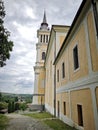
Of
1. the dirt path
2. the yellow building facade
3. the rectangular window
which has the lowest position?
the dirt path

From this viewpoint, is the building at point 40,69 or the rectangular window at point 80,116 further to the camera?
the building at point 40,69

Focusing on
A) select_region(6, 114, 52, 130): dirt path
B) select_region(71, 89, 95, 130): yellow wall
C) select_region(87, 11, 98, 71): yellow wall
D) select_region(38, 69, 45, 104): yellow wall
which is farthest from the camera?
select_region(38, 69, 45, 104): yellow wall

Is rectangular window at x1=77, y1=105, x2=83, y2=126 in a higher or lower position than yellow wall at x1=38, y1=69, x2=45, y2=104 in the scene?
lower

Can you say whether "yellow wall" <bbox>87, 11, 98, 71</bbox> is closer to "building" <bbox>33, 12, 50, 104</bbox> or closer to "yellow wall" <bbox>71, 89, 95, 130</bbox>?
"yellow wall" <bbox>71, 89, 95, 130</bbox>

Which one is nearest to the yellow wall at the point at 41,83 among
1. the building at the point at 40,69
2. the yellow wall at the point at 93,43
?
the building at the point at 40,69

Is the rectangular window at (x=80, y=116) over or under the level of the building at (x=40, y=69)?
under

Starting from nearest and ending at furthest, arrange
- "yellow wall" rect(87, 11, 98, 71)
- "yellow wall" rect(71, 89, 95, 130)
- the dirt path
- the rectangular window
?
"yellow wall" rect(87, 11, 98, 71), "yellow wall" rect(71, 89, 95, 130), the rectangular window, the dirt path

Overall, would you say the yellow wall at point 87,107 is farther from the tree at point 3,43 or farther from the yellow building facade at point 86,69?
the tree at point 3,43

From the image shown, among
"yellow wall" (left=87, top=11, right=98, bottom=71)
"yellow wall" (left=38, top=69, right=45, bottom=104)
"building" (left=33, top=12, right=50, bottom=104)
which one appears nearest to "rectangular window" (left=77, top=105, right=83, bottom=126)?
"yellow wall" (left=87, top=11, right=98, bottom=71)

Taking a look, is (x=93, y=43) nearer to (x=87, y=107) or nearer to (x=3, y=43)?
(x=87, y=107)

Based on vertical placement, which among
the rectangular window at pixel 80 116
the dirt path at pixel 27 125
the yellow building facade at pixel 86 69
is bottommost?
the dirt path at pixel 27 125

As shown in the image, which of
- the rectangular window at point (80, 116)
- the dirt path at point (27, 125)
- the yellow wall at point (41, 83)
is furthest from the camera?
the yellow wall at point (41, 83)

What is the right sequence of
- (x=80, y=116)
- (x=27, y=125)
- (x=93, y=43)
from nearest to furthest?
1. (x=93, y=43)
2. (x=80, y=116)
3. (x=27, y=125)

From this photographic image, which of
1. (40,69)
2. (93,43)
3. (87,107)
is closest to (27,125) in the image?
(87,107)
